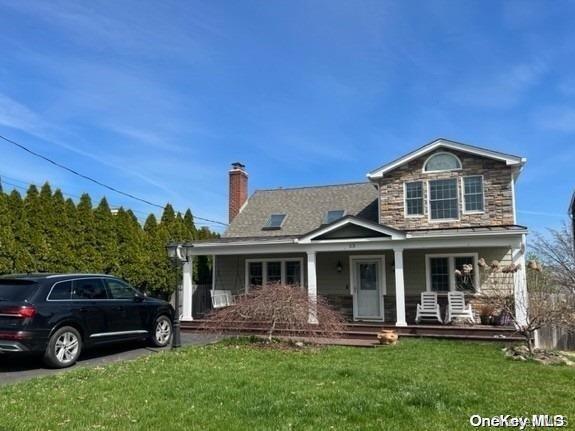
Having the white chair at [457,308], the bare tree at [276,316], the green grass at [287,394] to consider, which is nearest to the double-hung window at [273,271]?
the white chair at [457,308]

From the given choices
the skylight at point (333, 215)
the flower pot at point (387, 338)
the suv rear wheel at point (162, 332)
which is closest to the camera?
the suv rear wheel at point (162, 332)

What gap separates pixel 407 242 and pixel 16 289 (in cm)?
991

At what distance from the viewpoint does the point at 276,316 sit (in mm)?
11328

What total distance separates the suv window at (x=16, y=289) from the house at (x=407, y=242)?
611cm

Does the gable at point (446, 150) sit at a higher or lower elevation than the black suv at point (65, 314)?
Result: higher

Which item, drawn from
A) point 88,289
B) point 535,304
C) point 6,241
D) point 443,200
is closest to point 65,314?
point 88,289

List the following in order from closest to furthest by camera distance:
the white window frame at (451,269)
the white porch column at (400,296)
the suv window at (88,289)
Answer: the suv window at (88,289)
the white porch column at (400,296)
the white window frame at (451,269)

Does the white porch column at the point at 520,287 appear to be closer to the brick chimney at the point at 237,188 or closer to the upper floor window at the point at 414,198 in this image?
the upper floor window at the point at 414,198

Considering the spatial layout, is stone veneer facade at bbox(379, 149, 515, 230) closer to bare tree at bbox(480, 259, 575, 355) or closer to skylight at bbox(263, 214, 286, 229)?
bare tree at bbox(480, 259, 575, 355)

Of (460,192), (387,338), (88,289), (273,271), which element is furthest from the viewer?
(273,271)

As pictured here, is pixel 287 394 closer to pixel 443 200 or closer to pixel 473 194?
pixel 443 200

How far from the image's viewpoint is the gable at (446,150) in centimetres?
1539

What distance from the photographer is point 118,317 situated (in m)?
10.5

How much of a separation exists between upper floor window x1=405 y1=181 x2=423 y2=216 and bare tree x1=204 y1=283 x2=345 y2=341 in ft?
20.5
